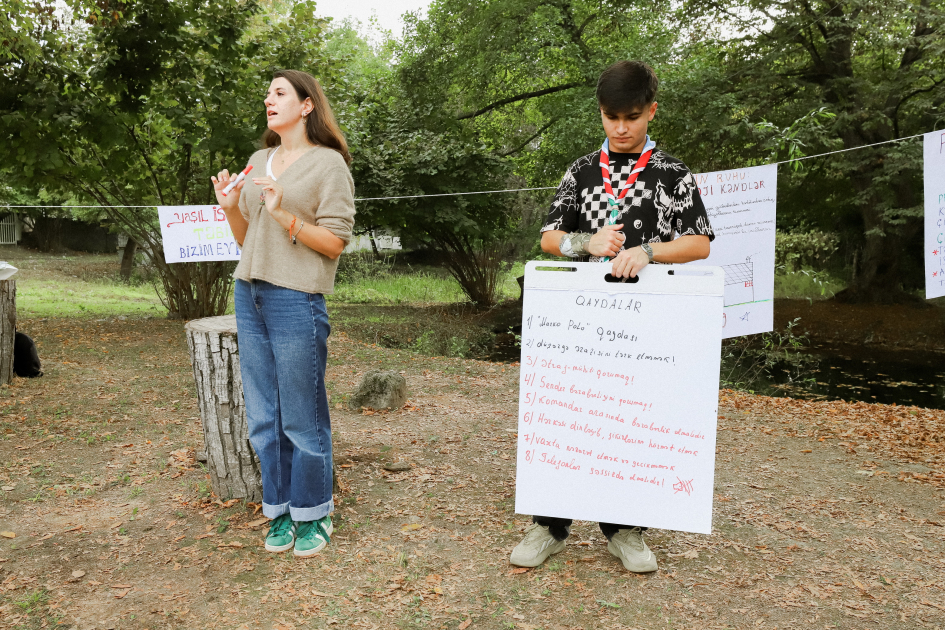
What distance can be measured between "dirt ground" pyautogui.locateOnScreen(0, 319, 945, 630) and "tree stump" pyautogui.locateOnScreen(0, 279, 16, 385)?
0.83 m

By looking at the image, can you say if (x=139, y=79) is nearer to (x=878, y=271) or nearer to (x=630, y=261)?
(x=630, y=261)

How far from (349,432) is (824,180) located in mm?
12846

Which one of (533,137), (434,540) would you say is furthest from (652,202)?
(533,137)

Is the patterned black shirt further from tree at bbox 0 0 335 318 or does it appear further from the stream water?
tree at bbox 0 0 335 318

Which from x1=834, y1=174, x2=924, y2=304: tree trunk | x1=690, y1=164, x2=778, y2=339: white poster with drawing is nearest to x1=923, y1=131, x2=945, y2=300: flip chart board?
x1=690, y1=164, x2=778, y2=339: white poster with drawing

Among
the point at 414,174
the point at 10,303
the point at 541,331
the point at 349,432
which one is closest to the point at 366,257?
the point at 414,174

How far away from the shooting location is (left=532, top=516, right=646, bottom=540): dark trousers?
2.71m

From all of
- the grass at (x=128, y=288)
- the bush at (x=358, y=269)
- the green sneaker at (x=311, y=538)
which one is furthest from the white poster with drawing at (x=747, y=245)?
the bush at (x=358, y=269)

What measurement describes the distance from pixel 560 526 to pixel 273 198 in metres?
1.66

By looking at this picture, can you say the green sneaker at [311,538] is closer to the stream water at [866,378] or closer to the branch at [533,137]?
the stream water at [866,378]

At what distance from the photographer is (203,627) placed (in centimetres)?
230

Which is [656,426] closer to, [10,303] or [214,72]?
[10,303]

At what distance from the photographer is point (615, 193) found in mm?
2453

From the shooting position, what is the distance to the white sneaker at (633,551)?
2.62 meters
